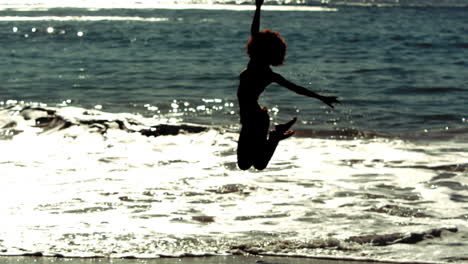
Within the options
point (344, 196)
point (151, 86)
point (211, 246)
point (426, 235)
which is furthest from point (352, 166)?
point (151, 86)

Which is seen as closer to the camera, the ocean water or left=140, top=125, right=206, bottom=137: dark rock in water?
the ocean water

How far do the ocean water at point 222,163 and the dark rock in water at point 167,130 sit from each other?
67 millimetres

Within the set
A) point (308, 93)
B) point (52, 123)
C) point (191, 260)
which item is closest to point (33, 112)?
point (52, 123)

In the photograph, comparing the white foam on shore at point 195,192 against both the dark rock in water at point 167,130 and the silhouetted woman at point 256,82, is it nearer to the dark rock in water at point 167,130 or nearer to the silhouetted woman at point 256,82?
the dark rock in water at point 167,130

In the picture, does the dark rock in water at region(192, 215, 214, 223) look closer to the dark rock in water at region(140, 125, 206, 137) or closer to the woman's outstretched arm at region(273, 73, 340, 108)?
the woman's outstretched arm at region(273, 73, 340, 108)

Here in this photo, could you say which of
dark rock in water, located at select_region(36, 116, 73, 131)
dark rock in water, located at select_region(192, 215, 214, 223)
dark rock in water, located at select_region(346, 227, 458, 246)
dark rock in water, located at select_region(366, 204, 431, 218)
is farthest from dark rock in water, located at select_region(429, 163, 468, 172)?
dark rock in water, located at select_region(36, 116, 73, 131)

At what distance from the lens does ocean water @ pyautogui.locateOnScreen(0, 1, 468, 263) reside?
31.1ft

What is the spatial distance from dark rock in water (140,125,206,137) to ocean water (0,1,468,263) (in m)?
0.07

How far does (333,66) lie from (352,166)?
57.1 feet

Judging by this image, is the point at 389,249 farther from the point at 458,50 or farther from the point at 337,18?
the point at 337,18

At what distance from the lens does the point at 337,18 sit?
64.9 m

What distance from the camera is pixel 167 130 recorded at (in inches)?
677

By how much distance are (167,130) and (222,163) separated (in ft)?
11.4

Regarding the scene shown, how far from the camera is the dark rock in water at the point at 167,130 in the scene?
16.9m
